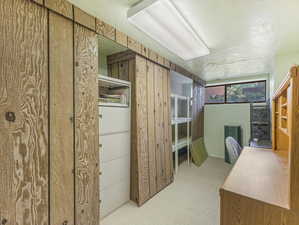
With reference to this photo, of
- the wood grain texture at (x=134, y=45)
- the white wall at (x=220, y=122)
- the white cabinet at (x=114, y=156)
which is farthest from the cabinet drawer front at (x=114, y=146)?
the white wall at (x=220, y=122)

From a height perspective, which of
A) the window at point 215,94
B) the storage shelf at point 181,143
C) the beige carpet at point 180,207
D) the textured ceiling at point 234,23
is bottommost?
the beige carpet at point 180,207

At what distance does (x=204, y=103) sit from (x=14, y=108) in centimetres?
467

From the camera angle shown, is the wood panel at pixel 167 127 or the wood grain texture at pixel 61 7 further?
the wood panel at pixel 167 127

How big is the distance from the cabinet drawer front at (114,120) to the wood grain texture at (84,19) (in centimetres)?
88

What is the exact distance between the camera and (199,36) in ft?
6.37

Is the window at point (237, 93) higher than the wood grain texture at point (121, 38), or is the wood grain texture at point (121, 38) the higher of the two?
the wood grain texture at point (121, 38)

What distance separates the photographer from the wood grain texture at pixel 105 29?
1.61 meters

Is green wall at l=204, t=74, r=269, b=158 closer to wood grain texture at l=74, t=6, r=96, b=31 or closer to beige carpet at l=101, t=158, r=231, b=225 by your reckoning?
beige carpet at l=101, t=158, r=231, b=225

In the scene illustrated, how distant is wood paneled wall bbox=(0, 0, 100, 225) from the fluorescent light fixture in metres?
0.52

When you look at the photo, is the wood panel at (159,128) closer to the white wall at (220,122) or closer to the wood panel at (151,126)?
the wood panel at (151,126)

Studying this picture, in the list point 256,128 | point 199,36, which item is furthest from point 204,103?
point 199,36

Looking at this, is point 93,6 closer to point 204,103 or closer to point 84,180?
point 84,180

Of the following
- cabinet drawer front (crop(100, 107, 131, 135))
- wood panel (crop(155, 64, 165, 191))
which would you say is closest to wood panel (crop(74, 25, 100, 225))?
cabinet drawer front (crop(100, 107, 131, 135))

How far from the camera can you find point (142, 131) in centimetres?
224
